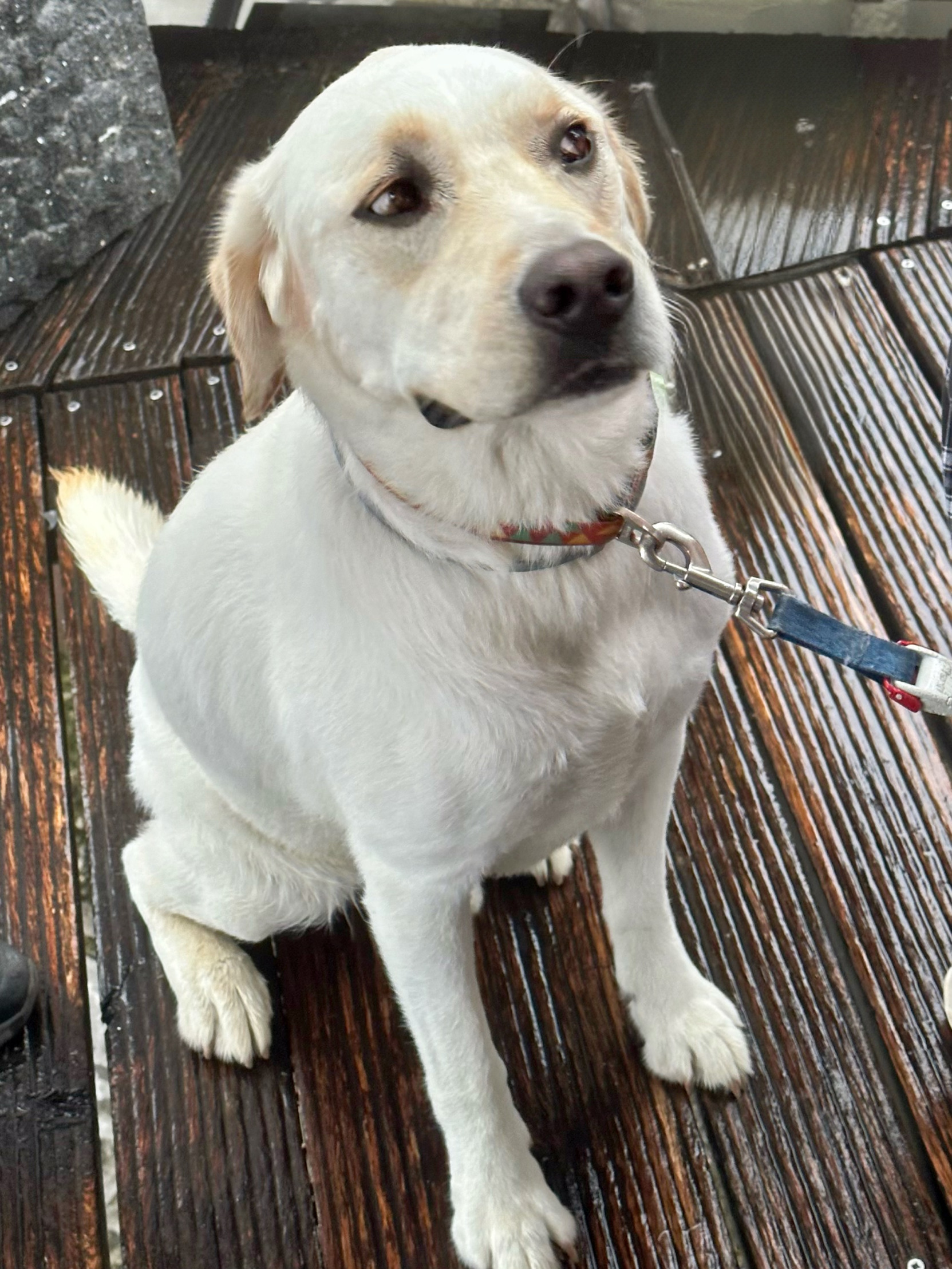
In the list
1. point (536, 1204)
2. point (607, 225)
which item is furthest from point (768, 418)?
point (536, 1204)

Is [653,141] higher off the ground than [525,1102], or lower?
higher

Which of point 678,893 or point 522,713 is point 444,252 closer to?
point 522,713

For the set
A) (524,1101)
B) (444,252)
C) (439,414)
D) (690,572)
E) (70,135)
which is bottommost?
(524,1101)

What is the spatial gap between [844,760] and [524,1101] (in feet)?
2.13

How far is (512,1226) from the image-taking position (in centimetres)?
132

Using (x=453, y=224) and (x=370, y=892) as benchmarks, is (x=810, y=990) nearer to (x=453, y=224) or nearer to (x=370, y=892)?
(x=370, y=892)

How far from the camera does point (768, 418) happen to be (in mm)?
2111

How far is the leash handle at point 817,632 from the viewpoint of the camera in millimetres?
1027

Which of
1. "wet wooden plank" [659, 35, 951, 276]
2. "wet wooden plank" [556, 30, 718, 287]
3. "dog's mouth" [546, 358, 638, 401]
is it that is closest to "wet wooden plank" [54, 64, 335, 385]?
"wet wooden plank" [556, 30, 718, 287]

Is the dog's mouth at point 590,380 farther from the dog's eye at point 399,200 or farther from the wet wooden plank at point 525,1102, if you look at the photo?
the wet wooden plank at point 525,1102

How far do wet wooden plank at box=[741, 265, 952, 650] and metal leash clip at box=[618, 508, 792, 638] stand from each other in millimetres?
850

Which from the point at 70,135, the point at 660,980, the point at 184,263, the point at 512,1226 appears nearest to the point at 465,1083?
the point at 512,1226

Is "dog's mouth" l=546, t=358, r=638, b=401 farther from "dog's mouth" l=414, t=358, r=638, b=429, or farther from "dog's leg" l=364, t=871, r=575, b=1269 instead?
"dog's leg" l=364, t=871, r=575, b=1269

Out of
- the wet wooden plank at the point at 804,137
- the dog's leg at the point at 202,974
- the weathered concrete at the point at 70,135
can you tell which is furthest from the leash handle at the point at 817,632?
the weathered concrete at the point at 70,135
